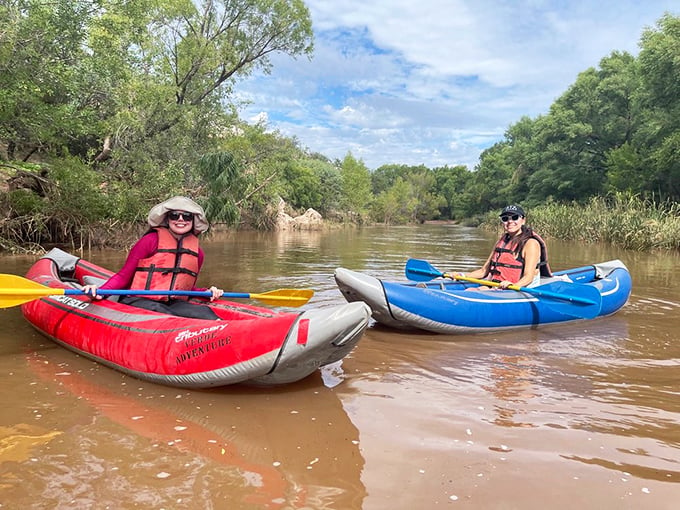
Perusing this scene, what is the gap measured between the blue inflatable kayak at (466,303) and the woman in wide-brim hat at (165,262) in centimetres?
134

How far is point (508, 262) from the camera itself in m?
5.25

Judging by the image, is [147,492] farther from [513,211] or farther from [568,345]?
[513,211]

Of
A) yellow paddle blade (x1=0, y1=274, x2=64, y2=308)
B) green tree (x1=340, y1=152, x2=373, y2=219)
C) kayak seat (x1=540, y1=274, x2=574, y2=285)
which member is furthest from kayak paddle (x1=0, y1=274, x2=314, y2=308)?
green tree (x1=340, y1=152, x2=373, y2=219)

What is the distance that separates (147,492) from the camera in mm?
1900

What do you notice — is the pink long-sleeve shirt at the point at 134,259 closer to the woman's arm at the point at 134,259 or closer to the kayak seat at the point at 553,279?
the woman's arm at the point at 134,259

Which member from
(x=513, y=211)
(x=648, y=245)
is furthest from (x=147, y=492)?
(x=648, y=245)

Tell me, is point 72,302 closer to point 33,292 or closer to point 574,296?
point 33,292

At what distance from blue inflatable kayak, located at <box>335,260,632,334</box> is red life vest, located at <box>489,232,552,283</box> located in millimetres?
236

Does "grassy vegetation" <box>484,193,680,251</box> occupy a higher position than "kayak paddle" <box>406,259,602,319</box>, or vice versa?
"grassy vegetation" <box>484,193,680,251</box>

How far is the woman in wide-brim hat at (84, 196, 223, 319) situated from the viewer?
3.68 meters

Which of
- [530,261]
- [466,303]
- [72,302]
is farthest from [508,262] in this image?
[72,302]

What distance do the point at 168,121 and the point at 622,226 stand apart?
13750mm

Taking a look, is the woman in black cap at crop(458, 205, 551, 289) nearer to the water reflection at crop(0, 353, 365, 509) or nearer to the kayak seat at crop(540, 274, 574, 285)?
the kayak seat at crop(540, 274, 574, 285)

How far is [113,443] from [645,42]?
85.7ft
